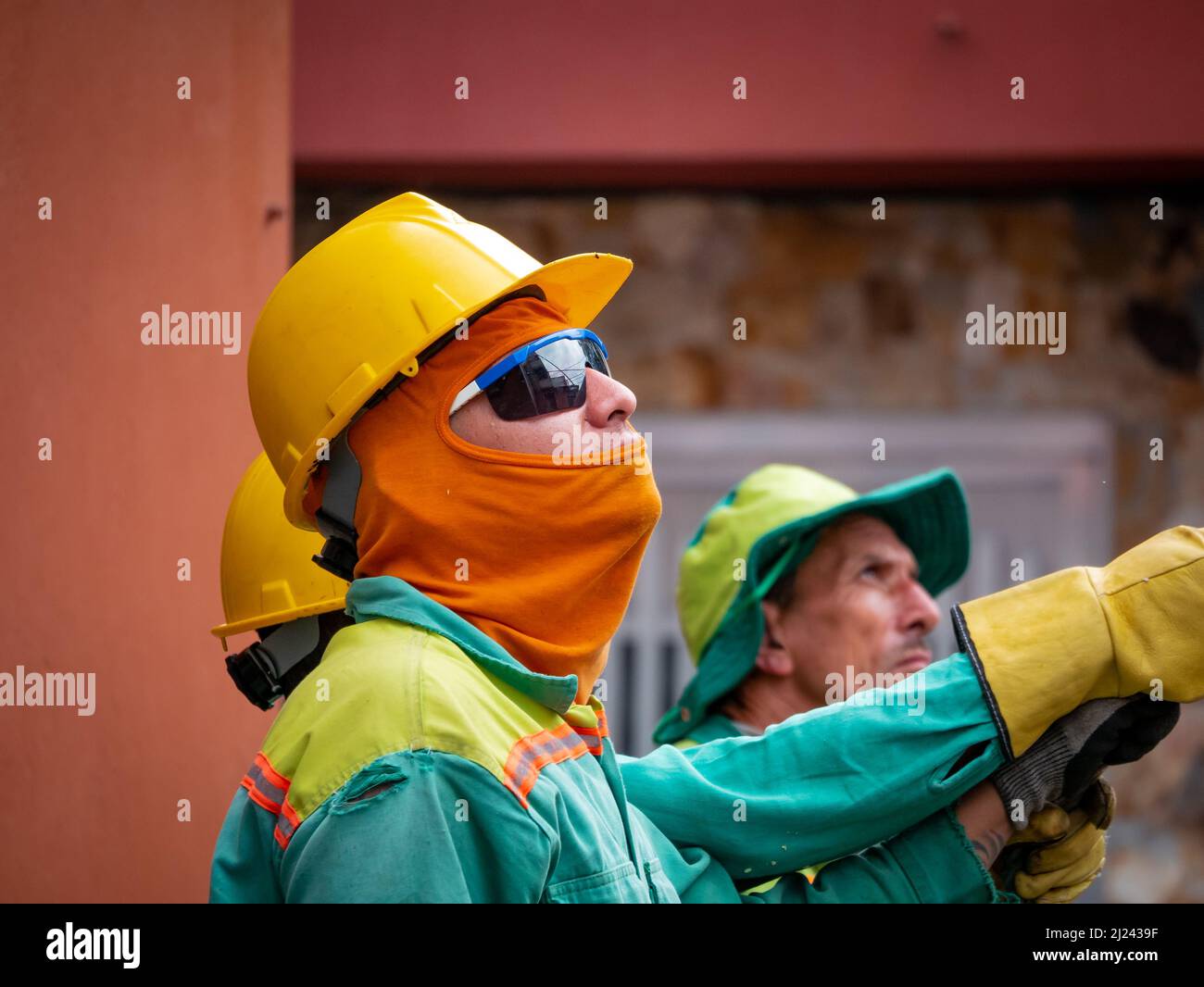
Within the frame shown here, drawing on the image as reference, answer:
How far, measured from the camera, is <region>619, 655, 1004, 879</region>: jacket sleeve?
2262 millimetres

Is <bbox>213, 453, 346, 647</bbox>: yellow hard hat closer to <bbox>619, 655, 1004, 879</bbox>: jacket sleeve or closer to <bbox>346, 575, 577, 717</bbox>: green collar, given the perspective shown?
<bbox>619, 655, 1004, 879</bbox>: jacket sleeve

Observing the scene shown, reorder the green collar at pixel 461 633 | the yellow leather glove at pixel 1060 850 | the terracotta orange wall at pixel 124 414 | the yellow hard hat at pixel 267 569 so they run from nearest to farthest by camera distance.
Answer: the green collar at pixel 461 633, the yellow leather glove at pixel 1060 850, the terracotta orange wall at pixel 124 414, the yellow hard hat at pixel 267 569

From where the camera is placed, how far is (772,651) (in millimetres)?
3703

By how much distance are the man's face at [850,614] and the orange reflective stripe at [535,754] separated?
1.62 metres

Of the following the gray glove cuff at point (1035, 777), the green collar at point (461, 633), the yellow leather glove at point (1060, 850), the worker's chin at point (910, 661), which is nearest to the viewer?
the green collar at point (461, 633)

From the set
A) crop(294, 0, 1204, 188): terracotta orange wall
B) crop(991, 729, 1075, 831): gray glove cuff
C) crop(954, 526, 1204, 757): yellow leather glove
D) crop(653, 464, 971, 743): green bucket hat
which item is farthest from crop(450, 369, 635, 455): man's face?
crop(294, 0, 1204, 188): terracotta orange wall

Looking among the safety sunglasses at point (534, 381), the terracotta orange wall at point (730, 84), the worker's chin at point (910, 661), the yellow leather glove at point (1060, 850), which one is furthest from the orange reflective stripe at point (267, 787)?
the terracotta orange wall at point (730, 84)

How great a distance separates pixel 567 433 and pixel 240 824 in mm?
578

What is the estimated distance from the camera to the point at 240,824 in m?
1.90

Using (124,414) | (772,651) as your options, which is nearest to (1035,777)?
(772,651)

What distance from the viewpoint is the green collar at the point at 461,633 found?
6.40ft

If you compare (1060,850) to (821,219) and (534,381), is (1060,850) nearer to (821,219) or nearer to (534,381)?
(534,381)

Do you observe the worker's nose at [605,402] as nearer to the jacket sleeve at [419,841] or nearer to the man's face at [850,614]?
the jacket sleeve at [419,841]

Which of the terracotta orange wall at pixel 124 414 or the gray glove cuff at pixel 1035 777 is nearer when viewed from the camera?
the gray glove cuff at pixel 1035 777
